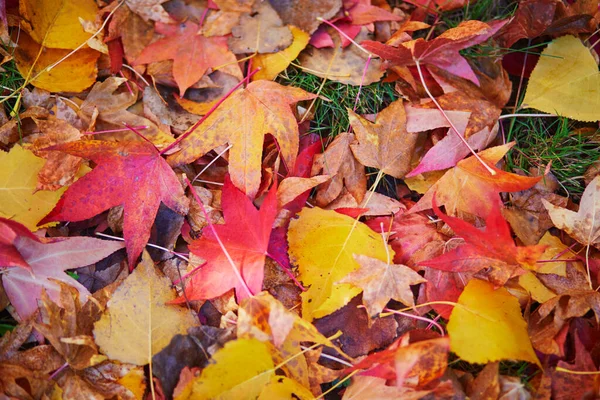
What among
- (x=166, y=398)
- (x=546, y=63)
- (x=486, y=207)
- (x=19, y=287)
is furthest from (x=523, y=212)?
(x=19, y=287)

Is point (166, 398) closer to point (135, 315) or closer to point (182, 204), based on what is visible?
point (135, 315)

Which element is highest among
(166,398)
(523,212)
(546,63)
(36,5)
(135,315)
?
(36,5)

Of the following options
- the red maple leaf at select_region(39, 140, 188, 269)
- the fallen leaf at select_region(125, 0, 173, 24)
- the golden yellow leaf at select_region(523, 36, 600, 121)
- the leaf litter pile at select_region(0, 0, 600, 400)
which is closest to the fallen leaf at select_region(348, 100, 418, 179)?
the leaf litter pile at select_region(0, 0, 600, 400)

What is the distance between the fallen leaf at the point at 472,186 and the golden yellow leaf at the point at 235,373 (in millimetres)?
552

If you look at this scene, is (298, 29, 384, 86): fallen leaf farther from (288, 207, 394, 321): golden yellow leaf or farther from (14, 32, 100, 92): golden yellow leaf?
(14, 32, 100, 92): golden yellow leaf

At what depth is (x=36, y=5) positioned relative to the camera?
1.29 m

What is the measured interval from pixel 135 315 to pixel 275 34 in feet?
2.75

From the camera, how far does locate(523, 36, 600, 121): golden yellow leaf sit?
1.28m

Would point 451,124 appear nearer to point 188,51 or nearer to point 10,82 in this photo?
point 188,51

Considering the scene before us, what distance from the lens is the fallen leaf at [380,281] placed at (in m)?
1.12

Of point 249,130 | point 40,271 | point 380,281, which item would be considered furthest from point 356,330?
point 40,271

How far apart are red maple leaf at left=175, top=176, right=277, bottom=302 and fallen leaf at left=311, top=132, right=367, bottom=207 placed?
22cm

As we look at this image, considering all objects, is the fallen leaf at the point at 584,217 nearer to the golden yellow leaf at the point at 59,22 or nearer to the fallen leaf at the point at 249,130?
the fallen leaf at the point at 249,130

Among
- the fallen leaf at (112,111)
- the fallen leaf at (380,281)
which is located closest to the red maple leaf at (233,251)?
the fallen leaf at (380,281)
